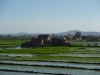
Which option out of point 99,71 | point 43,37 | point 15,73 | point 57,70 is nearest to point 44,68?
point 57,70

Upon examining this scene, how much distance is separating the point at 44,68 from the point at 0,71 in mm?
3075

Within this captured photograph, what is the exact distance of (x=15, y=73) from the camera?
46.7 feet

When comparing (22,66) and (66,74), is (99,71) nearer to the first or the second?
(66,74)

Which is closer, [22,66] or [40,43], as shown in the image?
[22,66]

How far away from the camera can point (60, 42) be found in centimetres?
4316

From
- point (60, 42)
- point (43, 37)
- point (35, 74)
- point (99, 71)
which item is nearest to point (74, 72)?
point (99, 71)

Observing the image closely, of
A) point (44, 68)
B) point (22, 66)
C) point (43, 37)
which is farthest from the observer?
point (43, 37)

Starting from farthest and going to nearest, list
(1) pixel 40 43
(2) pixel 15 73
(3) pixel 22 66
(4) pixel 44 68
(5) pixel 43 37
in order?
(5) pixel 43 37, (1) pixel 40 43, (3) pixel 22 66, (4) pixel 44 68, (2) pixel 15 73

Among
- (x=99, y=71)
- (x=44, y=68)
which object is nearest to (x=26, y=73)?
(x=44, y=68)

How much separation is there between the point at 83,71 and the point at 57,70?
1767 mm

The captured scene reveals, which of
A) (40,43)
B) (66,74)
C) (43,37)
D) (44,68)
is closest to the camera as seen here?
(66,74)

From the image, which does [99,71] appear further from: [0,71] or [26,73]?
[0,71]

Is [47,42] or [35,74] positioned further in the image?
[47,42]

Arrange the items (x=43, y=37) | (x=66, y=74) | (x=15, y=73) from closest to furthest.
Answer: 1. (x=66, y=74)
2. (x=15, y=73)
3. (x=43, y=37)
